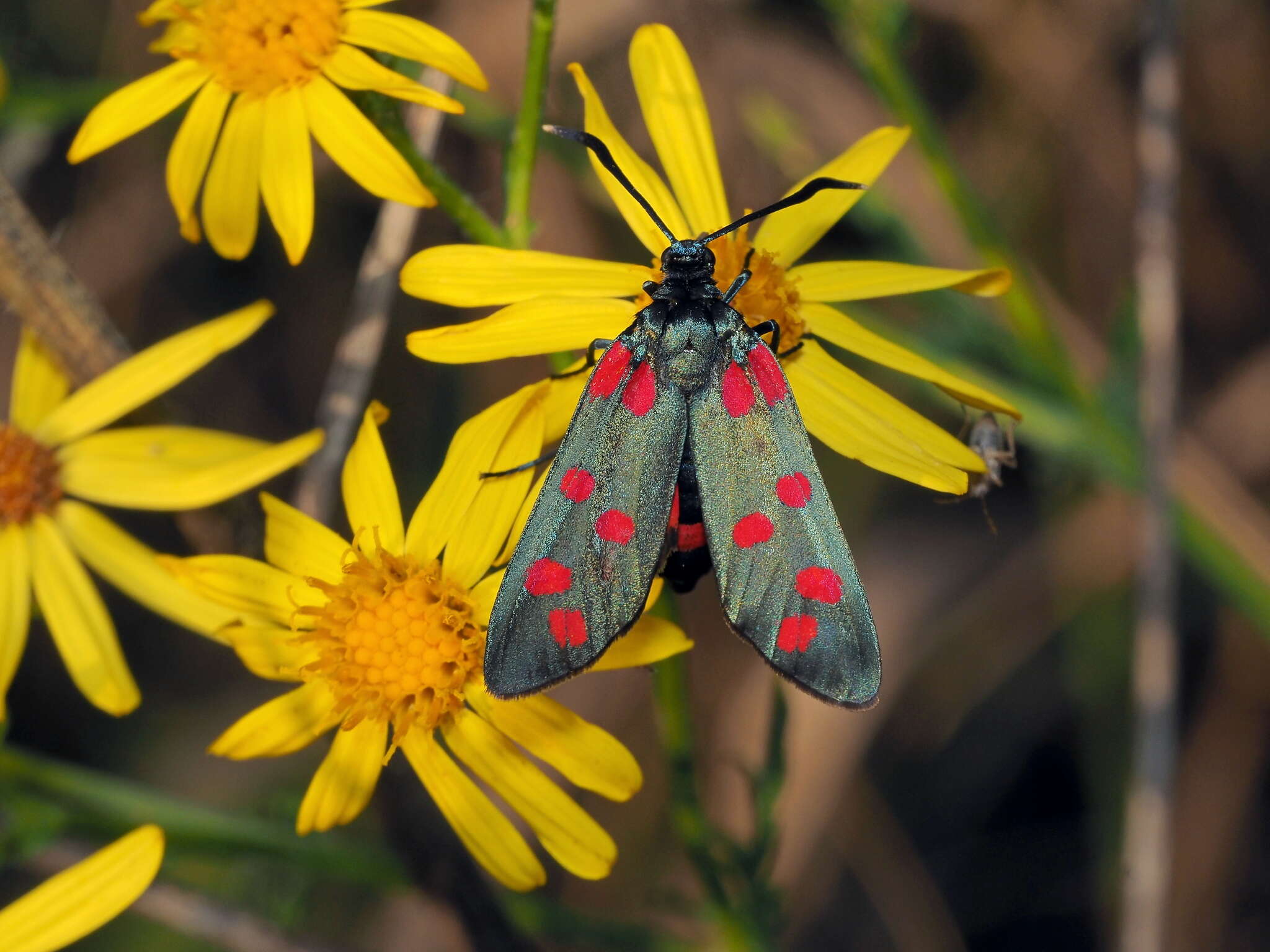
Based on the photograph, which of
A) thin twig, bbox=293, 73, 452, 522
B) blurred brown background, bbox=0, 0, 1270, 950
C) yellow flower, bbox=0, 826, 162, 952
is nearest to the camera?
yellow flower, bbox=0, 826, 162, 952

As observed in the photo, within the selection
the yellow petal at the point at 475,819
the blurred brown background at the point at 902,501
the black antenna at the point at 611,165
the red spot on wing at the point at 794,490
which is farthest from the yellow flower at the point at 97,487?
the blurred brown background at the point at 902,501

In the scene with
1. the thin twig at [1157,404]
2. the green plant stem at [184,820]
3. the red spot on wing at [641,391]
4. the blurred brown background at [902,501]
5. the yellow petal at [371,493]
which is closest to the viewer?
the yellow petal at [371,493]

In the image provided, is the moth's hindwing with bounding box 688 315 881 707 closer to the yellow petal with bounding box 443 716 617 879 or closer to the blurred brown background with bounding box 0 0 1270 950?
the yellow petal with bounding box 443 716 617 879

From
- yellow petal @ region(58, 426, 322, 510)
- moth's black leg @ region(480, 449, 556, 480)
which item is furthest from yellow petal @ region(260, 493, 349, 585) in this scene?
moth's black leg @ region(480, 449, 556, 480)

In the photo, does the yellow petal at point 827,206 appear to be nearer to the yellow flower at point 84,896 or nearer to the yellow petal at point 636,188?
the yellow petal at point 636,188

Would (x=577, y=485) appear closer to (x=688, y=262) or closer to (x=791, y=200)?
(x=688, y=262)

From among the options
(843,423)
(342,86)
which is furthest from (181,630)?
(843,423)
